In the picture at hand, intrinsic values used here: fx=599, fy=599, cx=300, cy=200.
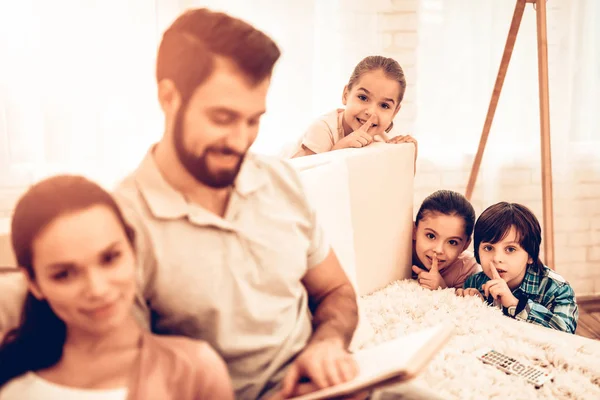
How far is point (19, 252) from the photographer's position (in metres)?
0.55

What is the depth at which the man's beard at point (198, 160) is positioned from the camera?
65 cm

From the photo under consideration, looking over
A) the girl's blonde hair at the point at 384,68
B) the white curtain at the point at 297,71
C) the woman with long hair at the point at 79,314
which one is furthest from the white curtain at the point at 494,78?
the woman with long hair at the point at 79,314

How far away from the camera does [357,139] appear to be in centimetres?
148

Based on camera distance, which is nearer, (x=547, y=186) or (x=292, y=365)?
(x=292, y=365)

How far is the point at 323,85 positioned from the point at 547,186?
809mm

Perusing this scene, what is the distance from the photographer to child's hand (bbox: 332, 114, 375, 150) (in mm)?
1470

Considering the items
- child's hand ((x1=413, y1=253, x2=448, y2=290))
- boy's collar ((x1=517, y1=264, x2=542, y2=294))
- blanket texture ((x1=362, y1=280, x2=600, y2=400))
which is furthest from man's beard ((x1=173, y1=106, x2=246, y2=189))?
boy's collar ((x1=517, y1=264, x2=542, y2=294))

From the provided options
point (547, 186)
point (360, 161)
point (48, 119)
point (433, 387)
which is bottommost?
point (433, 387)

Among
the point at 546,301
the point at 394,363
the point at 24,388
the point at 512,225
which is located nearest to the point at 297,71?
the point at 512,225

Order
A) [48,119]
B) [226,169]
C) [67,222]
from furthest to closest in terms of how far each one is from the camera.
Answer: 1. [48,119]
2. [226,169]
3. [67,222]

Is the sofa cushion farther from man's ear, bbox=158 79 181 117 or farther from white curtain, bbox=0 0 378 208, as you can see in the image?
white curtain, bbox=0 0 378 208

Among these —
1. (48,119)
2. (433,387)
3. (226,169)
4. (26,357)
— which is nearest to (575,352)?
(433,387)

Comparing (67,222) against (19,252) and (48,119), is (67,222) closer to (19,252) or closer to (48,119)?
(19,252)

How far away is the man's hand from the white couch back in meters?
0.40
